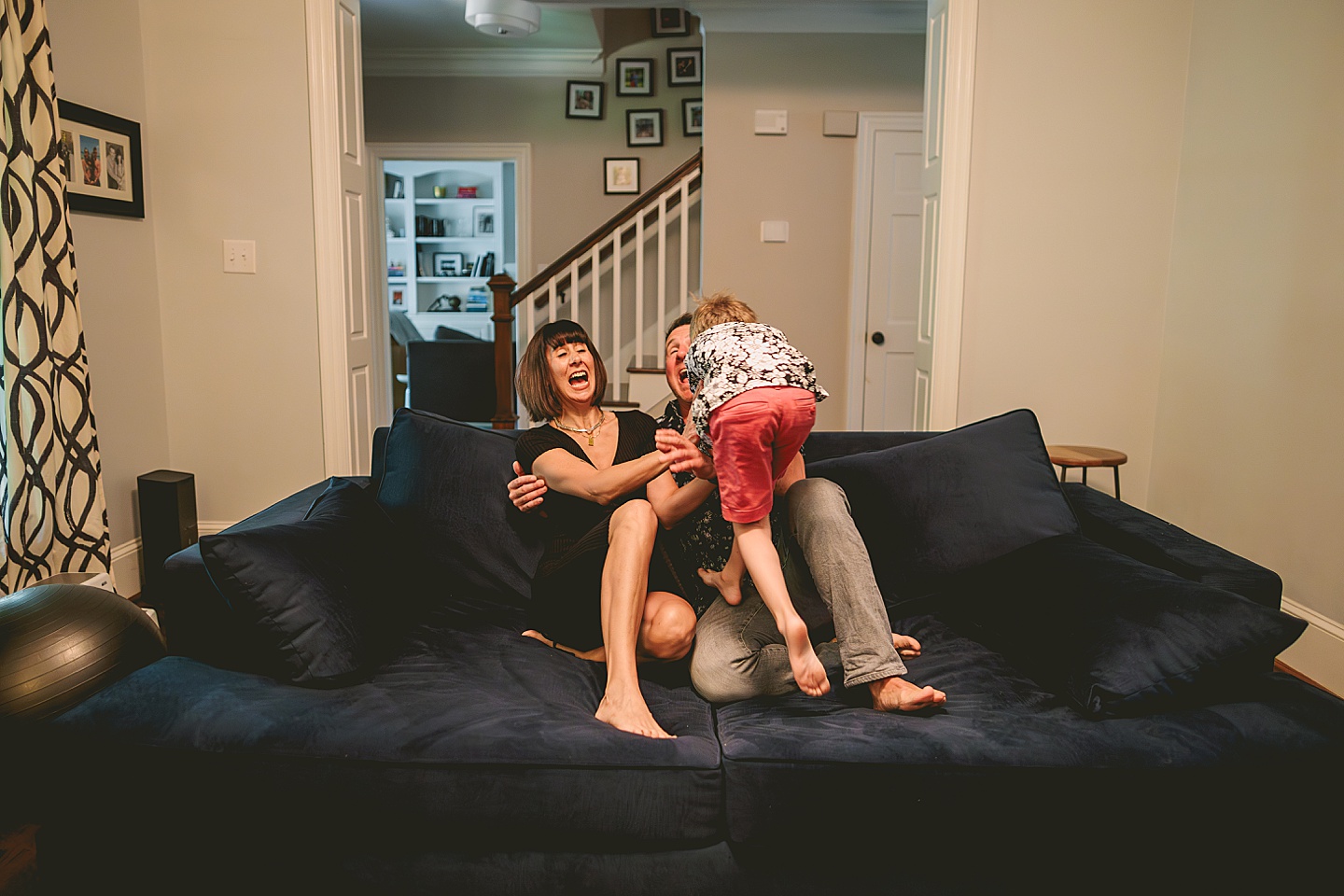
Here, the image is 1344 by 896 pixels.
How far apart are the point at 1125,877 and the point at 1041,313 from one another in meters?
2.41

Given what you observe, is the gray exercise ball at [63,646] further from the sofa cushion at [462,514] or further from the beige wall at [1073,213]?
the beige wall at [1073,213]

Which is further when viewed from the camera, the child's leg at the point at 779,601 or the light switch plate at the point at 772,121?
the light switch plate at the point at 772,121

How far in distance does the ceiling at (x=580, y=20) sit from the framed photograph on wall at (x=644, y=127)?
50 cm

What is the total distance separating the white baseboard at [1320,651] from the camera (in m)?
2.74

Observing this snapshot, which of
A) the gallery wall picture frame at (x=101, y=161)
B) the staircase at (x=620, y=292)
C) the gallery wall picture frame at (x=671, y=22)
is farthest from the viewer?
the gallery wall picture frame at (x=671, y=22)

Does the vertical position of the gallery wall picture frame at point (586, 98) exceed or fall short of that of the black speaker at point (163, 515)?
it exceeds it

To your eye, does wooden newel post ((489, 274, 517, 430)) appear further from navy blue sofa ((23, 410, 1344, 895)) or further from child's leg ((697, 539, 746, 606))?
navy blue sofa ((23, 410, 1344, 895))

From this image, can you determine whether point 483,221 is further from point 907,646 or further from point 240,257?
point 907,646

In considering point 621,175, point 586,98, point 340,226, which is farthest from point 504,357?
point 586,98

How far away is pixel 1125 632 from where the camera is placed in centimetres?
172

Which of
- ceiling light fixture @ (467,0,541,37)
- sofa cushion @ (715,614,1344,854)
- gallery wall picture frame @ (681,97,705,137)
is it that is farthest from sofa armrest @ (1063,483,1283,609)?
gallery wall picture frame @ (681,97,705,137)

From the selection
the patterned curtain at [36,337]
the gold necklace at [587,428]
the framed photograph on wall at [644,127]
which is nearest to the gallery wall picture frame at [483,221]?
the framed photograph on wall at [644,127]

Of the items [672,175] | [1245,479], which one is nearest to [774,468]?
[1245,479]

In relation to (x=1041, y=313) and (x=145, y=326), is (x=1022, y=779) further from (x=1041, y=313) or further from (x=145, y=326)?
(x=145, y=326)
